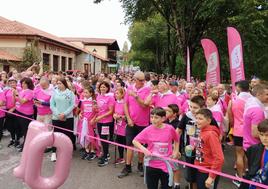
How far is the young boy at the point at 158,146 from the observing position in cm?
460

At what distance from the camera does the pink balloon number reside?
407 cm

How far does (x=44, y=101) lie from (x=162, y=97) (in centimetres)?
279

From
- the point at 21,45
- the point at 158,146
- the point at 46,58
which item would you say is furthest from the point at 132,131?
the point at 46,58

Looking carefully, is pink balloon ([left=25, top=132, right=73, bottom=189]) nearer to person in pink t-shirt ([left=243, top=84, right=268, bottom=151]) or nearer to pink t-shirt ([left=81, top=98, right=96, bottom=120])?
person in pink t-shirt ([left=243, top=84, right=268, bottom=151])

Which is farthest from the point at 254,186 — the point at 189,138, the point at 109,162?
the point at 109,162

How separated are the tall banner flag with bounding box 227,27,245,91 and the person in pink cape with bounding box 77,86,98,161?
2996 millimetres

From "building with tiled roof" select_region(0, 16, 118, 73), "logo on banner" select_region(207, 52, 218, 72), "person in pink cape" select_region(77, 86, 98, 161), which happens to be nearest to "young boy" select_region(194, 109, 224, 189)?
"person in pink cape" select_region(77, 86, 98, 161)

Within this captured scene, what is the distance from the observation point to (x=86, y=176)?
21.5 ft

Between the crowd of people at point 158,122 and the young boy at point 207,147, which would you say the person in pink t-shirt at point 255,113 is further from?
the young boy at point 207,147

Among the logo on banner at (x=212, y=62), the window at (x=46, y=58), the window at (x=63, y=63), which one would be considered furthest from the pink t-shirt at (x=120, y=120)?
the window at (x=63, y=63)

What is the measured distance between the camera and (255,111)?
475 cm

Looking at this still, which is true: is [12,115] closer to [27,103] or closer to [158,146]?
[27,103]

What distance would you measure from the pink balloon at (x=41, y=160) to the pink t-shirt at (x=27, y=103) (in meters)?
4.33

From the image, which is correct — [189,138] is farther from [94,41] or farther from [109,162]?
[94,41]
